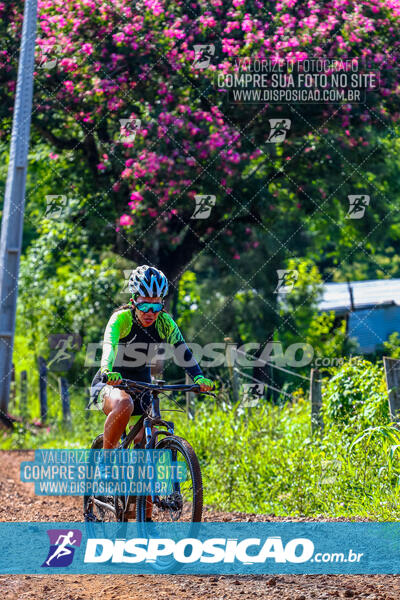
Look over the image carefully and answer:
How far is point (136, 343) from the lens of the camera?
6508mm

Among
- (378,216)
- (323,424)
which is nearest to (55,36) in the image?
(378,216)

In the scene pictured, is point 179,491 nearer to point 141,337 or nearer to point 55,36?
point 141,337

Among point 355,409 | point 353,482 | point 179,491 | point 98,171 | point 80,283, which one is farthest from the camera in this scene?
point 80,283

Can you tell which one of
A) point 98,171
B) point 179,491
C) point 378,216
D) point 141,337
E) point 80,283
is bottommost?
point 80,283

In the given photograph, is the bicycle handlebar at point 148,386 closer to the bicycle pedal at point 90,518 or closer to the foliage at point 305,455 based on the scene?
the bicycle pedal at point 90,518

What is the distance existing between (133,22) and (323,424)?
770 cm

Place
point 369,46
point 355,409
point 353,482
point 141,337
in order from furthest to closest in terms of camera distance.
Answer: point 369,46 → point 355,409 → point 353,482 → point 141,337

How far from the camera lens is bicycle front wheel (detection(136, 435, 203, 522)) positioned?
572 cm

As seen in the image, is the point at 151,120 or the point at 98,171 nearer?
the point at 151,120

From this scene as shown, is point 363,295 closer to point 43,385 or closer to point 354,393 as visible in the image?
point 43,385

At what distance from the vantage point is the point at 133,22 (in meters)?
14.1

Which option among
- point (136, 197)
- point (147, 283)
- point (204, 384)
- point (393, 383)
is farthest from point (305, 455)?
point (136, 197)

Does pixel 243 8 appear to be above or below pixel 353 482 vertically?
above

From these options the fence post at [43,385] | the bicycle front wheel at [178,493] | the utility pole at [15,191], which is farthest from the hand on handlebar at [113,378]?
the fence post at [43,385]
